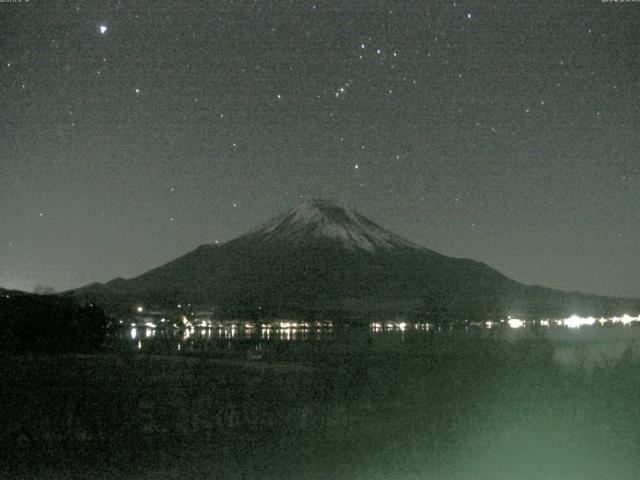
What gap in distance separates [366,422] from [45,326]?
84.6ft

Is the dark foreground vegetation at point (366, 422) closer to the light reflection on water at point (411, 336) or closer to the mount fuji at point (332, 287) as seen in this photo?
the light reflection on water at point (411, 336)

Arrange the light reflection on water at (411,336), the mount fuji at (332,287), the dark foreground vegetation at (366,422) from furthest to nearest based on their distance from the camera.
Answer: the mount fuji at (332,287) < the light reflection on water at (411,336) < the dark foreground vegetation at (366,422)

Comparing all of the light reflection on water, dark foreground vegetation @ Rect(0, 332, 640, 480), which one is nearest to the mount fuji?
the light reflection on water

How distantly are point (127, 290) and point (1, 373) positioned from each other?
16491cm

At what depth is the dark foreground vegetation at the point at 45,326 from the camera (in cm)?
3756

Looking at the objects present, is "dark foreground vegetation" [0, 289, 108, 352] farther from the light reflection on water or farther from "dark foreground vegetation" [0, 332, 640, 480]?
"dark foreground vegetation" [0, 332, 640, 480]

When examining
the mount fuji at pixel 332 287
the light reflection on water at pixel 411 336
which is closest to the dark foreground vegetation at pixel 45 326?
the light reflection on water at pixel 411 336

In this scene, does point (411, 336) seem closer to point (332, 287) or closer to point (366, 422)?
point (366, 422)

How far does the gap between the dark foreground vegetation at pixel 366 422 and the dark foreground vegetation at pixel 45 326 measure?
51.2ft

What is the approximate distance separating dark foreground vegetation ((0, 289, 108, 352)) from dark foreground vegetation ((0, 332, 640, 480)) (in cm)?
1561

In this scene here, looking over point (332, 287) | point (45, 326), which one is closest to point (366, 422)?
point (45, 326)

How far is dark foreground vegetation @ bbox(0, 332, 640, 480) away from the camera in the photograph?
40.0 feet

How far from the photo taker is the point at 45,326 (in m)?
38.7

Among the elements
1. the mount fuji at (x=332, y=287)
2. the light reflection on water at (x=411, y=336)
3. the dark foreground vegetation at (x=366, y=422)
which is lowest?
the dark foreground vegetation at (x=366, y=422)
